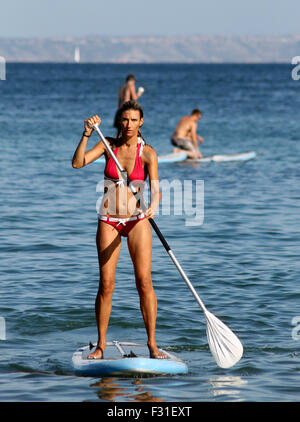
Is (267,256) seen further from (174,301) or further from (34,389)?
(34,389)

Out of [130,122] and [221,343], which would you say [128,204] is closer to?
[130,122]

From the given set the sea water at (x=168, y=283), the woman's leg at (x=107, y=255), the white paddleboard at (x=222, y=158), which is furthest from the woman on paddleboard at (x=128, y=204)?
the white paddleboard at (x=222, y=158)

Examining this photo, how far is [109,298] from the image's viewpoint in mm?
7430

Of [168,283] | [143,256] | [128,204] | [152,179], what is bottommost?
[168,283]

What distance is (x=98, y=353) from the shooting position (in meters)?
7.62

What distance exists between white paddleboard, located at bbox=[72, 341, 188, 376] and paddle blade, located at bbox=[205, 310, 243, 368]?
0.33 m

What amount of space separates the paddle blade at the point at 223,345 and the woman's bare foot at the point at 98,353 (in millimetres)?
1000

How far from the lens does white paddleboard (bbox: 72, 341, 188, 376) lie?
291 inches

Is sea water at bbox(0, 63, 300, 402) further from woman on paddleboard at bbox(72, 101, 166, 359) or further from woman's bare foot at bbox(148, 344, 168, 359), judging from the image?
woman on paddleboard at bbox(72, 101, 166, 359)

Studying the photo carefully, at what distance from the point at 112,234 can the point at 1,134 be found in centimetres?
2685

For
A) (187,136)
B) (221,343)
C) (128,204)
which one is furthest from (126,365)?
(187,136)

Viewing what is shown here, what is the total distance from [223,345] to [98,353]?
45.2 inches

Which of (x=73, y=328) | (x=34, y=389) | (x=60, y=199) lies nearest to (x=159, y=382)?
(x=34, y=389)

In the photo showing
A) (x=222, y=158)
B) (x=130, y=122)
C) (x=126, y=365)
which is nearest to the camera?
(x=130, y=122)
